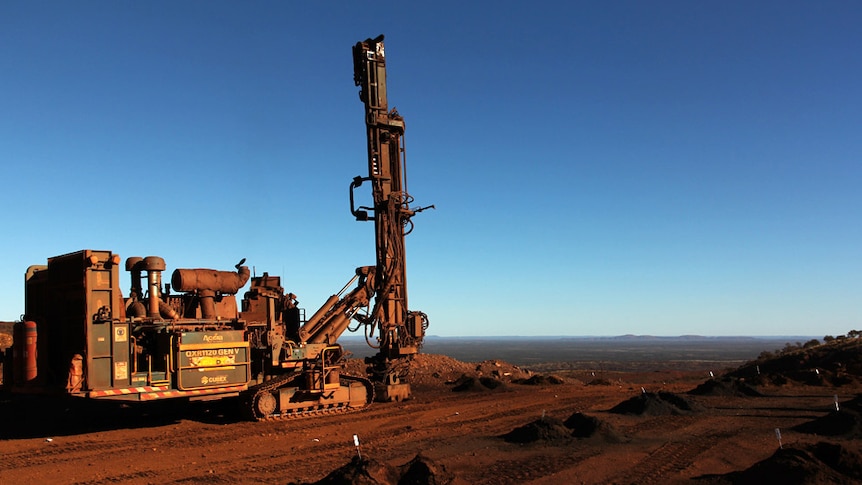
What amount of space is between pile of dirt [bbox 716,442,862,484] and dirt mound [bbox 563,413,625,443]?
332 centimetres

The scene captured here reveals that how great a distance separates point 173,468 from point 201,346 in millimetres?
4584

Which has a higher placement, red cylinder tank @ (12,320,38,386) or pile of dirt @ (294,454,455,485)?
red cylinder tank @ (12,320,38,386)

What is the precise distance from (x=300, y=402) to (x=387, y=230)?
6.40 metres

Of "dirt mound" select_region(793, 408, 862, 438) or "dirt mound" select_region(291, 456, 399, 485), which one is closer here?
"dirt mound" select_region(291, 456, 399, 485)

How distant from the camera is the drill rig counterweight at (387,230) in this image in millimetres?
21750

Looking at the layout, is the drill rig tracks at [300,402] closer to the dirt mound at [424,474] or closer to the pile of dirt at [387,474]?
the pile of dirt at [387,474]

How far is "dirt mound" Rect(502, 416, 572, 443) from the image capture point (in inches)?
503

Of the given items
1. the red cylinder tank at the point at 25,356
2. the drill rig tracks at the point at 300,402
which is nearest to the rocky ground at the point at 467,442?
the drill rig tracks at the point at 300,402

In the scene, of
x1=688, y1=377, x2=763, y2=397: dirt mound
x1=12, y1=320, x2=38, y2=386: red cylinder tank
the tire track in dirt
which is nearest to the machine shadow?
x1=12, y1=320, x2=38, y2=386: red cylinder tank

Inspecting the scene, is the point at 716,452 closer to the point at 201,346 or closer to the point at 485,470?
the point at 485,470

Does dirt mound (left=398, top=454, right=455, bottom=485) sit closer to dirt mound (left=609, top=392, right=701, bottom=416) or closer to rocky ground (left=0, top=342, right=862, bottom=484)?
rocky ground (left=0, top=342, right=862, bottom=484)

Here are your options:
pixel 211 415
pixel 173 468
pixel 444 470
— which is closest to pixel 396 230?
pixel 211 415

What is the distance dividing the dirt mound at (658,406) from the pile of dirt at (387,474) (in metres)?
8.80

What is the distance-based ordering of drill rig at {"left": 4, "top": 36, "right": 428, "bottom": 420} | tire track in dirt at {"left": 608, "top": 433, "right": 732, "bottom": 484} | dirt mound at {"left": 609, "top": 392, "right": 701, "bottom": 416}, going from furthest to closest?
dirt mound at {"left": 609, "top": 392, "right": 701, "bottom": 416}
drill rig at {"left": 4, "top": 36, "right": 428, "bottom": 420}
tire track in dirt at {"left": 608, "top": 433, "right": 732, "bottom": 484}
